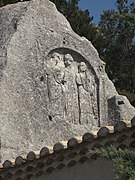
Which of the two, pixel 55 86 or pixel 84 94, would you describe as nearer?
pixel 55 86

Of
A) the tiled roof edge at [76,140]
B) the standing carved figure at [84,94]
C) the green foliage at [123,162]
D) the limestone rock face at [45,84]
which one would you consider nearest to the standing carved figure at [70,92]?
the limestone rock face at [45,84]

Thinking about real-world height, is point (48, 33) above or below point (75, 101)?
above

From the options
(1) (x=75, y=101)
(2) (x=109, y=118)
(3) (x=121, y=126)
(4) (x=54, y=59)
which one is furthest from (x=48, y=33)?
(3) (x=121, y=126)

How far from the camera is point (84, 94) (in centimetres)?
1072

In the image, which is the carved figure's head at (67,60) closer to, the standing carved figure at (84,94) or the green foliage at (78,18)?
the standing carved figure at (84,94)

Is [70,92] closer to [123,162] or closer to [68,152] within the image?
[68,152]

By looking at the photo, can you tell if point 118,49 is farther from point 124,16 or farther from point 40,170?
point 124,16

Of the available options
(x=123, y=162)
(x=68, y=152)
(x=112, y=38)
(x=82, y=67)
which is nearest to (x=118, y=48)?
(x=112, y=38)

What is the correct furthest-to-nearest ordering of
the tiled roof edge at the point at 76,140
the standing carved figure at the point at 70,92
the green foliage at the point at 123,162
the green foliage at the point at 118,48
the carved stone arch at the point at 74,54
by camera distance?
the green foliage at the point at 118,48 → the carved stone arch at the point at 74,54 → the standing carved figure at the point at 70,92 → the tiled roof edge at the point at 76,140 → the green foliage at the point at 123,162

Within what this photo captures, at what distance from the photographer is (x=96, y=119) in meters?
10.8

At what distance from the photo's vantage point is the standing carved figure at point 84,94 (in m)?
10.6

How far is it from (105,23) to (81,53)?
37.8 ft

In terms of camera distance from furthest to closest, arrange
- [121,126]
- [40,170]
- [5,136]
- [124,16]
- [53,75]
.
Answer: [53,75]
[5,136]
[40,170]
[121,126]
[124,16]

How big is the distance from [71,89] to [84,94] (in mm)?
314
